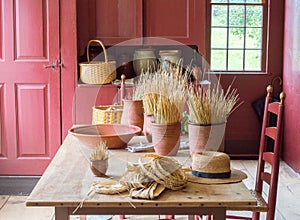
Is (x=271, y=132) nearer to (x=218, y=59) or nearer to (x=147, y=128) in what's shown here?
(x=147, y=128)

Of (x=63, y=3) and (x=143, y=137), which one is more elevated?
(x=63, y=3)

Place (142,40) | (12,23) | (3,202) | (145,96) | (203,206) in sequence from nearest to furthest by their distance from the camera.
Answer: (203,206) → (145,96) → (3,202) → (12,23) → (142,40)

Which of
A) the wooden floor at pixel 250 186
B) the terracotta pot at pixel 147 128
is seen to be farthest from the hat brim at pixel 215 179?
the wooden floor at pixel 250 186

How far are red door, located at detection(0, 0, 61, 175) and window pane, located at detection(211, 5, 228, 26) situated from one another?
193cm

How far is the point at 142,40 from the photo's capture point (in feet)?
15.5

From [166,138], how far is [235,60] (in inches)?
137

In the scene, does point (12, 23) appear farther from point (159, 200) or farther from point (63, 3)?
point (159, 200)

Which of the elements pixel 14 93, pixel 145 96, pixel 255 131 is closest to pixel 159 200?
pixel 145 96

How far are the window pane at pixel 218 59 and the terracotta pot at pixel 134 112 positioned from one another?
2.89 m

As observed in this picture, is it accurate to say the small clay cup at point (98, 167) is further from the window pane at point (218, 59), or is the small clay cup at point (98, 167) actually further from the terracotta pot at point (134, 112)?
the window pane at point (218, 59)

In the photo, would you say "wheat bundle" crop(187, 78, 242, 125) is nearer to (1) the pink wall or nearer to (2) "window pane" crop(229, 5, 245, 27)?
(1) the pink wall

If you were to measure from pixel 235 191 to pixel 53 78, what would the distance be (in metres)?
2.85

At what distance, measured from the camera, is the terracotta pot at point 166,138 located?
225cm

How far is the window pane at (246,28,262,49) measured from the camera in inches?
216
